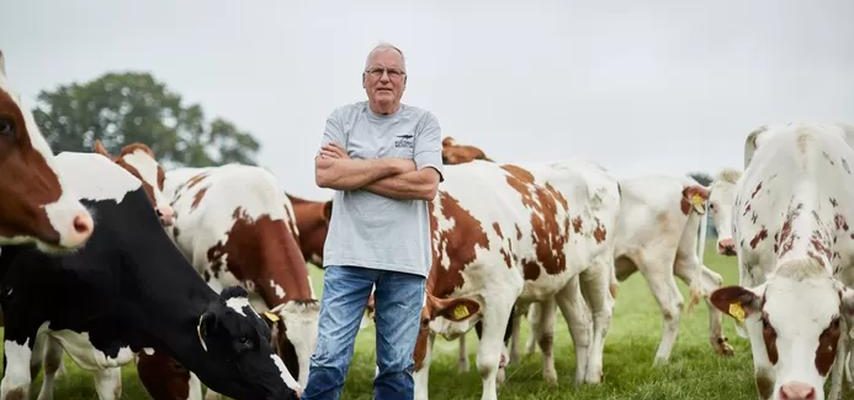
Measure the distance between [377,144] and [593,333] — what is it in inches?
251

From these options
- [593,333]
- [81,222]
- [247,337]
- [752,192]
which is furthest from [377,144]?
[593,333]

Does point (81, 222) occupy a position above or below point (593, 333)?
above

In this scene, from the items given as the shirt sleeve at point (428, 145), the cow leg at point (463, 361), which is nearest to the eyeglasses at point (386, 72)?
the shirt sleeve at point (428, 145)

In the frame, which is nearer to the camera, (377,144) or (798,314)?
(377,144)

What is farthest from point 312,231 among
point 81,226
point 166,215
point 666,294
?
point 81,226

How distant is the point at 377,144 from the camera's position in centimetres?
580

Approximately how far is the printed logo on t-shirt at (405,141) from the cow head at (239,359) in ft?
5.29

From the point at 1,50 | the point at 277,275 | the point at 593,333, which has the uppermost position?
the point at 1,50

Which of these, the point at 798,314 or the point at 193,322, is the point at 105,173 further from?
the point at 798,314

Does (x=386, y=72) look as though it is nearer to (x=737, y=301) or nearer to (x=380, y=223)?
(x=380, y=223)

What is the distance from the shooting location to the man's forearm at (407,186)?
5.62 metres

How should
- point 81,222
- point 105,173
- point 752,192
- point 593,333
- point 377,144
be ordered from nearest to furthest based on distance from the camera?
point 81,222
point 377,144
point 105,173
point 752,192
point 593,333

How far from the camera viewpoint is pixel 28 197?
4.11 m

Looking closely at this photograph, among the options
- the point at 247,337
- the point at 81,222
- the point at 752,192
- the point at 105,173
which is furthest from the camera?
the point at 752,192
